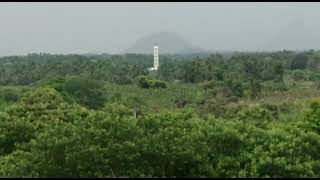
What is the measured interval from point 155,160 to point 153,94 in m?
42.1

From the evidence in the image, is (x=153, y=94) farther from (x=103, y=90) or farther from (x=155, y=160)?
(x=155, y=160)

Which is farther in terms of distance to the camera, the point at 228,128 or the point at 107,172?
the point at 228,128

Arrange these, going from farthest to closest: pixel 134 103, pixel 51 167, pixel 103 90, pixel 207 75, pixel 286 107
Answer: pixel 207 75 → pixel 103 90 → pixel 134 103 → pixel 286 107 → pixel 51 167

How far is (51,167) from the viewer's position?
15.0m

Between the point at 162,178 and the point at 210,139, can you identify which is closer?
the point at 162,178

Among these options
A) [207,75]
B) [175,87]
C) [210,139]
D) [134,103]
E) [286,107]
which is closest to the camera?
[210,139]

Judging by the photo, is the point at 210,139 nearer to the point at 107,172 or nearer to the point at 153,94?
the point at 107,172

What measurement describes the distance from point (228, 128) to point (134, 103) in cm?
3268

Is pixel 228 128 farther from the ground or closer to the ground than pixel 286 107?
farther from the ground

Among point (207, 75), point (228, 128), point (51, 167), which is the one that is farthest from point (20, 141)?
point (207, 75)

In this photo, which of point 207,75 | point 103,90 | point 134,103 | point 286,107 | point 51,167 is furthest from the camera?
point 207,75

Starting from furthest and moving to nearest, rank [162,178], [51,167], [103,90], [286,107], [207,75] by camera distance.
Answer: [207,75] < [103,90] < [286,107] < [51,167] < [162,178]

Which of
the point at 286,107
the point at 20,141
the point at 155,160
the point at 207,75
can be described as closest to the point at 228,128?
the point at 155,160

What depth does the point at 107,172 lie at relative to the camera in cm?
1452
